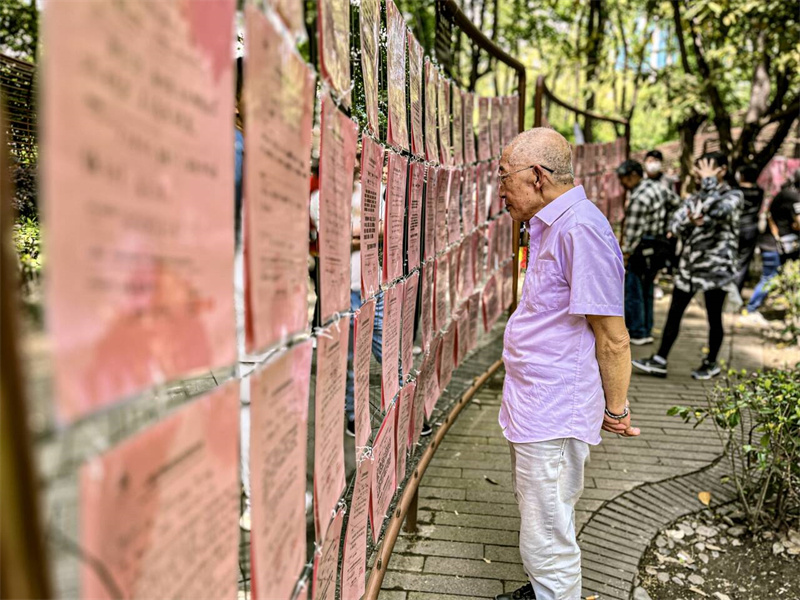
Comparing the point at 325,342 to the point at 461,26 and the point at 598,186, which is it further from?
the point at 598,186

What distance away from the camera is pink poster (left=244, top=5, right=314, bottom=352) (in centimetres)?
83

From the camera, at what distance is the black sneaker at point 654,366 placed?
5.32 m

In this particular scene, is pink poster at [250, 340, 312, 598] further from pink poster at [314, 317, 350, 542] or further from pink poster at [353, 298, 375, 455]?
pink poster at [353, 298, 375, 455]

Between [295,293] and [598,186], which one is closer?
[295,293]

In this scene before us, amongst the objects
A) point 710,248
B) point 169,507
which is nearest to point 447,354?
point 169,507

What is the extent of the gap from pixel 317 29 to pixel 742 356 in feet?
20.3

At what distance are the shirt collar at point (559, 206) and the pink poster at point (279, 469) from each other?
1.23 meters

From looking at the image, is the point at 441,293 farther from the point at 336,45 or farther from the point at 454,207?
→ the point at 336,45

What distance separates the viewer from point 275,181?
91cm

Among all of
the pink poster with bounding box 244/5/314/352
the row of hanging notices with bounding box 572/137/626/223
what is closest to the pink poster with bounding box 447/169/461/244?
the pink poster with bounding box 244/5/314/352

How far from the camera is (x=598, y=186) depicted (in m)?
6.99

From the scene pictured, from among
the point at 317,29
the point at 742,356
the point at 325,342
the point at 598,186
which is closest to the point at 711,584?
the point at 325,342

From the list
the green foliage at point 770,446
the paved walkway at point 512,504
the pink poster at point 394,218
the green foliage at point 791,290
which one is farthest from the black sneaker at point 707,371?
the pink poster at point 394,218

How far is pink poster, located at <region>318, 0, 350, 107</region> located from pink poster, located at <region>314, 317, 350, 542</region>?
47cm
